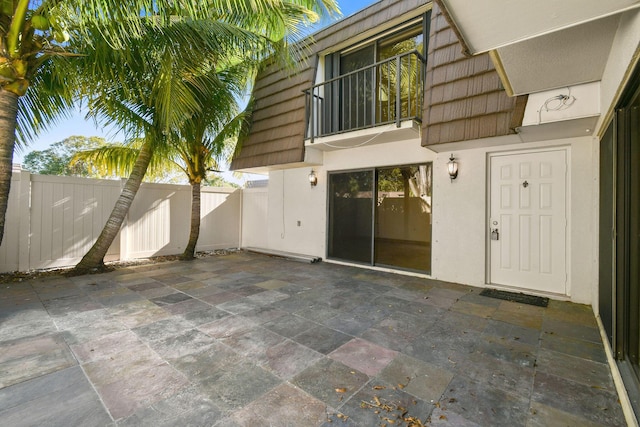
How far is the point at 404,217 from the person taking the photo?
6695 mm

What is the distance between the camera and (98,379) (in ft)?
7.18

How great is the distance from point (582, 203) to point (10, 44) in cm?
813

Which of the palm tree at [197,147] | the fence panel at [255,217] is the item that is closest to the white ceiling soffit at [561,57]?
the palm tree at [197,147]

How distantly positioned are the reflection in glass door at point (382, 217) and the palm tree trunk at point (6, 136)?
18.0ft

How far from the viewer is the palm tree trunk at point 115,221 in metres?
5.68

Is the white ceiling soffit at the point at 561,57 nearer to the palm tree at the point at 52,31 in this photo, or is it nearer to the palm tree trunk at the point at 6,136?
the palm tree at the point at 52,31

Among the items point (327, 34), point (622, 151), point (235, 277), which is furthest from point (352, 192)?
point (622, 151)

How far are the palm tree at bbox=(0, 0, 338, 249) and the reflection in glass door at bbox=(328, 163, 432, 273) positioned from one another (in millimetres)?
3588

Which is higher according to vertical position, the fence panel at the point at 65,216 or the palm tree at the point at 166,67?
the palm tree at the point at 166,67

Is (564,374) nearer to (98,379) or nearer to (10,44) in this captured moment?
(98,379)

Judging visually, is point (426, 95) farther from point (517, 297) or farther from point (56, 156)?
point (56, 156)

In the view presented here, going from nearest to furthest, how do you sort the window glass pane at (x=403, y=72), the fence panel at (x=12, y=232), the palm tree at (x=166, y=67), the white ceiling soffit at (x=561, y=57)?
the white ceiling soffit at (x=561, y=57) < the palm tree at (x=166, y=67) < the fence panel at (x=12, y=232) < the window glass pane at (x=403, y=72)

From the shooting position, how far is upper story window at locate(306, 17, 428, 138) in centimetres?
582

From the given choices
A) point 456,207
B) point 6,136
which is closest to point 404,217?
point 456,207
